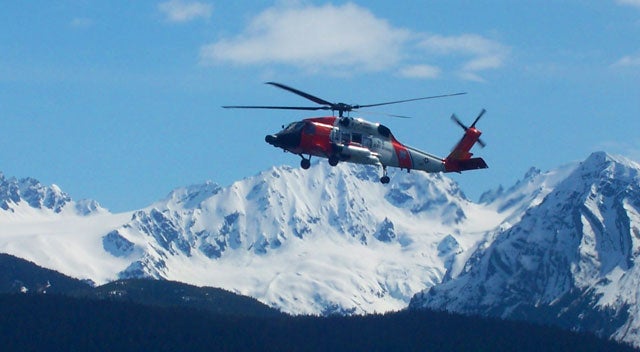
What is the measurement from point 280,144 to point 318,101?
20.1 ft

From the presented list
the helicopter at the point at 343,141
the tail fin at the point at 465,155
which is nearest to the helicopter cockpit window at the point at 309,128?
the helicopter at the point at 343,141

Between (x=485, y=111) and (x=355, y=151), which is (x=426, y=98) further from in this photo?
(x=485, y=111)

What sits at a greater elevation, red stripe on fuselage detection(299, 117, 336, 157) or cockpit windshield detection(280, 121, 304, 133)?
cockpit windshield detection(280, 121, 304, 133)

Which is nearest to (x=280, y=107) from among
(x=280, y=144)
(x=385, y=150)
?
(x=280, y=144)

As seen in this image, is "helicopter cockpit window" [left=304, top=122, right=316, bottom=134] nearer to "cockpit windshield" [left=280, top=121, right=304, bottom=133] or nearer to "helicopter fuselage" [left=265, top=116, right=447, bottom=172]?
"helicopter fuselage" [left=265, top=116, right=447, bottom=172]

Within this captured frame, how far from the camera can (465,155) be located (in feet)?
529

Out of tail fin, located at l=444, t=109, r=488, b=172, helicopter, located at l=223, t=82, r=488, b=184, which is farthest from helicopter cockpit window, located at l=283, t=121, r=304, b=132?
tail fin, located at l=444, t=109, r=488, b=172

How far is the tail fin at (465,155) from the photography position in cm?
15688

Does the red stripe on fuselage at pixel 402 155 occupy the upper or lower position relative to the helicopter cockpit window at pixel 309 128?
lower

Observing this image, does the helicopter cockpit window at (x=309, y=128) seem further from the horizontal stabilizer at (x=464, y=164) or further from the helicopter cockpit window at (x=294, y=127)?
the horizontal stabilizer at (x=464, y=164)

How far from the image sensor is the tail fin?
156875 mm

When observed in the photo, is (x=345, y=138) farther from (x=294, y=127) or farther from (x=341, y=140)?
(x=294, y=127)

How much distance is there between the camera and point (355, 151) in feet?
482

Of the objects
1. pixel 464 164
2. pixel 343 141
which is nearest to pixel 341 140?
pixel 343 141
